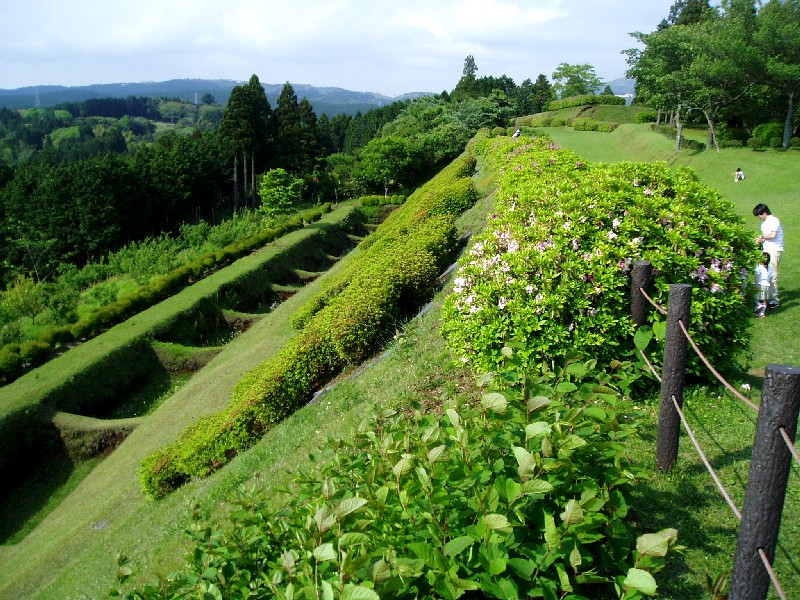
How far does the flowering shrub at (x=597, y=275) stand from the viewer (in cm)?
558

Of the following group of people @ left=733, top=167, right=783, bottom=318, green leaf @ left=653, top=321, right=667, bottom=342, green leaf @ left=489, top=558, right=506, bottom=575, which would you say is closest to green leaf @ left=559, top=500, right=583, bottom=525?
green leaf @ left=489, top=558, right=506, bottom=575

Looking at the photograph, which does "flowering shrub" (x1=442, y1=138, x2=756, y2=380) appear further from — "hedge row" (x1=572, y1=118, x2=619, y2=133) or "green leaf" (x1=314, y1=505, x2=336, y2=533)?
"hedge row" (x1=572, y1=118, x2=619, y2=133)

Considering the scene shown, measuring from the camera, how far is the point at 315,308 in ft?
46.4

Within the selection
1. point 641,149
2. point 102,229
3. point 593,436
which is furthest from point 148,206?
point 593,436

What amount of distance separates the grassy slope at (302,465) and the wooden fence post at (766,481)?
878mm

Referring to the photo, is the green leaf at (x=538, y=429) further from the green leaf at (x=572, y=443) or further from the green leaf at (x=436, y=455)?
the green leaf at (x=436, y=455)

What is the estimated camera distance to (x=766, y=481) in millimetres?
2369

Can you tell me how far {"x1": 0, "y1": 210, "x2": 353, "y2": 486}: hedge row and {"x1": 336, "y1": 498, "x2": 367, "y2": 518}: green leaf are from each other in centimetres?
1546

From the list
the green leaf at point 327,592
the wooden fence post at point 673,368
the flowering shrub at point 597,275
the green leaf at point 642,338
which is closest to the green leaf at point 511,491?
the green leaf at point 327,592

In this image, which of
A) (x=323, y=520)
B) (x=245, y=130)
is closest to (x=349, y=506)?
(x=323, y=520)

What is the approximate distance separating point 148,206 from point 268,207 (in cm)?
1544

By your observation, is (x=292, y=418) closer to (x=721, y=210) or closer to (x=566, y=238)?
(x=566, y=238)

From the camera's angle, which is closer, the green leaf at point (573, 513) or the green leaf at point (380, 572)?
the green leaf at point (380, 572)

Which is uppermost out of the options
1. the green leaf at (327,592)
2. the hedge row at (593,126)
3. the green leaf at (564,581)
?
the hedge row at (593,126)
